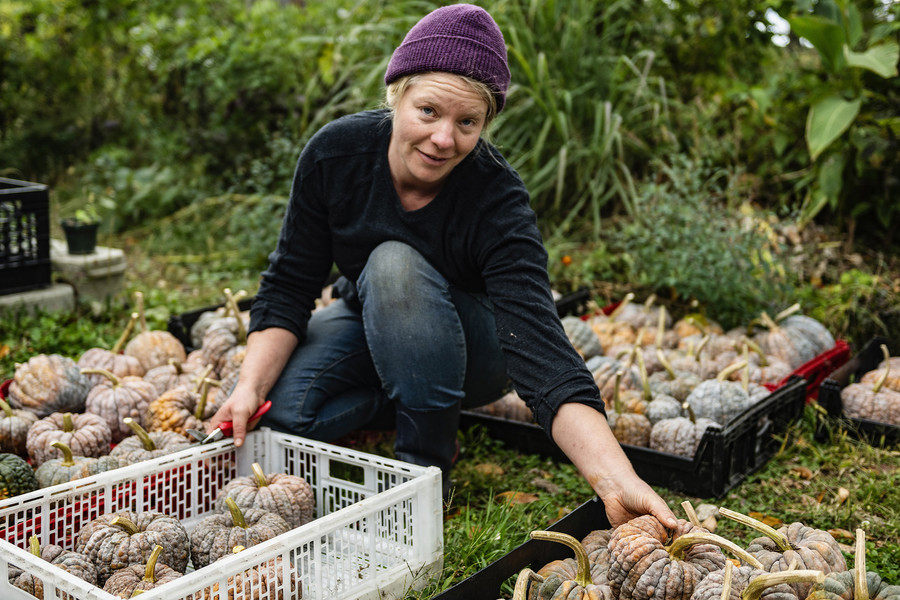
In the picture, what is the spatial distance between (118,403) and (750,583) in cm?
213

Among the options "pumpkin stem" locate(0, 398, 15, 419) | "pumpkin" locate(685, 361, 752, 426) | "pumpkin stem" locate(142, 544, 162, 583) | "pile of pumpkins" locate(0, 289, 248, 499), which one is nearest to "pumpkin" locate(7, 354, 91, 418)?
"pile of pumpkins" locate(0, 289, 248, 499)

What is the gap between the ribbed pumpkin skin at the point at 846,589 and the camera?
158cm

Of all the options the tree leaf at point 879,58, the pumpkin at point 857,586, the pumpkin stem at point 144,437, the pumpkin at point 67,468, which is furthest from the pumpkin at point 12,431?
the tree leaf at point 879,58

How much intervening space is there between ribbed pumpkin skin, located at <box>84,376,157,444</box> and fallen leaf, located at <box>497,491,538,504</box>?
48.1 inches

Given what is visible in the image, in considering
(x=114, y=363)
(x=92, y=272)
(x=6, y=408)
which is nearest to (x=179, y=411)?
(x=6, y=408)

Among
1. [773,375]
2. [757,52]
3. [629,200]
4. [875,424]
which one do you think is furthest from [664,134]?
[875,424]

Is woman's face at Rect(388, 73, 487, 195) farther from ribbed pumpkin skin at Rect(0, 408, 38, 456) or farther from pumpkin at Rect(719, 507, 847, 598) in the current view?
→ ribbed pumpkin skin at Rect(0, 408, 38, 456)

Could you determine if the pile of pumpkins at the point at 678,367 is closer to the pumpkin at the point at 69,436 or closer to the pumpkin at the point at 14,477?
the pumpkin at the point at 69,436

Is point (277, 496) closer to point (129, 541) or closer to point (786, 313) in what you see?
point (129, 541)

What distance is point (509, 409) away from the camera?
328 centimetres

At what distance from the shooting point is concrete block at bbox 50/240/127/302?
187 inches

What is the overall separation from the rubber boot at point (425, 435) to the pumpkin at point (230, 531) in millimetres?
536

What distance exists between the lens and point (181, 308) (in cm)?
491

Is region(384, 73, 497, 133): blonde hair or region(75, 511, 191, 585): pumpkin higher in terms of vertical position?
region(384, 73, 497, 133): blonde hair
